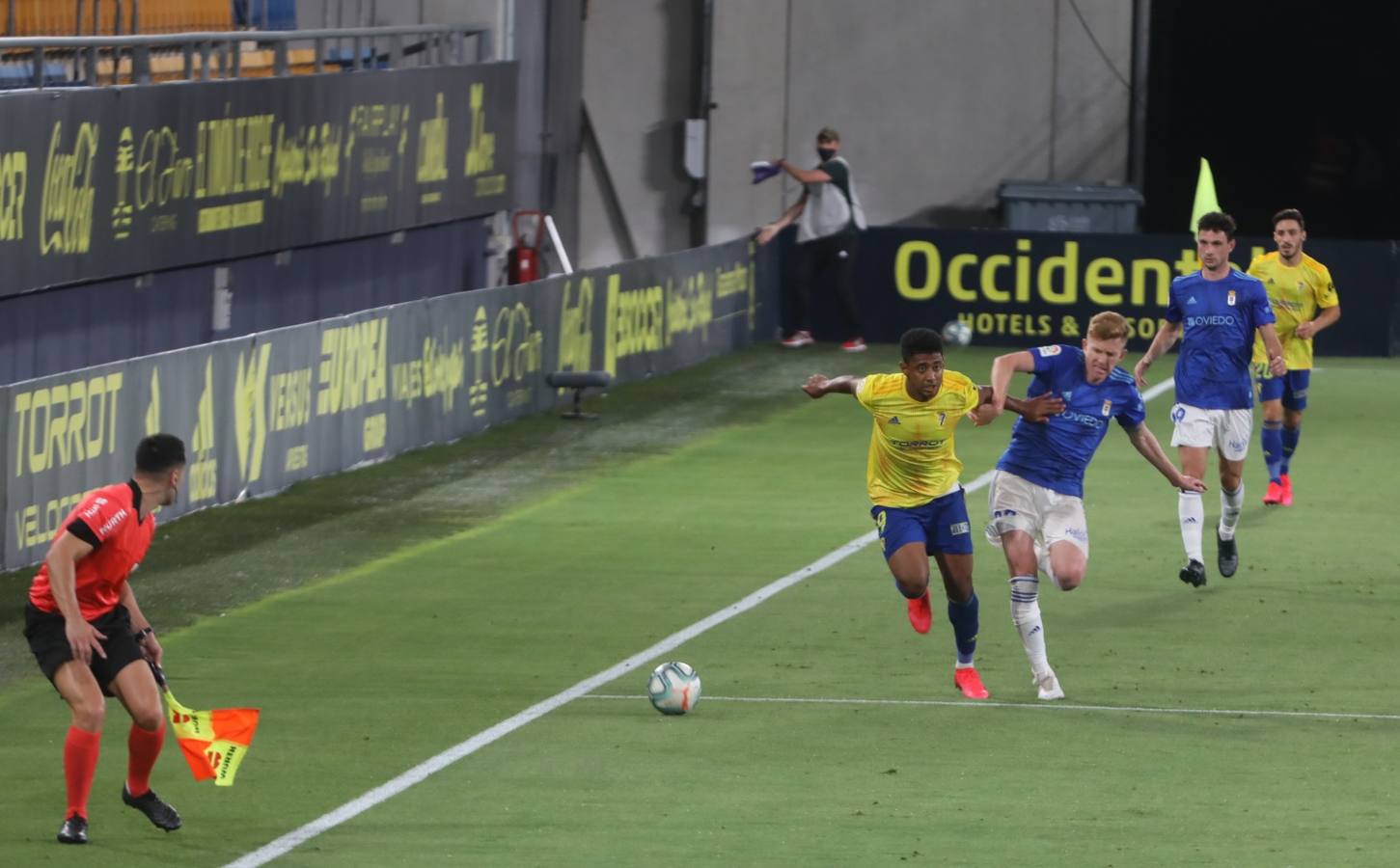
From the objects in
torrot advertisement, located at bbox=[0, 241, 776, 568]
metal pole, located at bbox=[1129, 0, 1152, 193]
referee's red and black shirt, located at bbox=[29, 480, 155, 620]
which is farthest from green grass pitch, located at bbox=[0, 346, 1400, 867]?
metal pole, located at bbox=[1129, 0, 1152, 193]

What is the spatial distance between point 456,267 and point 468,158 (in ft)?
4.50

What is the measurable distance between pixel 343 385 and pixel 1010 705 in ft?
29.8

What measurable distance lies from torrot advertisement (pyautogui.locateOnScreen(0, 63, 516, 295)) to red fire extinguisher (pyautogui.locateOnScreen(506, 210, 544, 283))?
1.89ft

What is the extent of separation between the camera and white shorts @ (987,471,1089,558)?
12.9 meters

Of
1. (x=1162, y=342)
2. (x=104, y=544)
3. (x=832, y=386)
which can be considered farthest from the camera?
(x=1162, y=342)

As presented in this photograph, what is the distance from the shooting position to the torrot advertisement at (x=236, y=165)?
19469 millimetres

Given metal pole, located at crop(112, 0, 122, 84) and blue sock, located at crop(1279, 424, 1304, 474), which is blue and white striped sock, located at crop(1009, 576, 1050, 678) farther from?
metal pole, located at crop(112, 0, 122, 84)

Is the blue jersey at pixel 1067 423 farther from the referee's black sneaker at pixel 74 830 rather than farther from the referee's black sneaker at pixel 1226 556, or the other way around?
the referee's black sneaker at pixel 74 830

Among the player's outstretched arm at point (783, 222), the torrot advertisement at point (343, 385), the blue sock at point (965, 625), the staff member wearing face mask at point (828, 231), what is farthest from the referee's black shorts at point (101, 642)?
the player's outstretched arm at point (783, 222)

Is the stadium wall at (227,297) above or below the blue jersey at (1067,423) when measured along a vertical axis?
below

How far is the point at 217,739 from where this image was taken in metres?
9.74

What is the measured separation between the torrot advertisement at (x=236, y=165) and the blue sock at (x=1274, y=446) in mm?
9355

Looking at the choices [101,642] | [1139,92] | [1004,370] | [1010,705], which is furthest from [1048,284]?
[101,642]

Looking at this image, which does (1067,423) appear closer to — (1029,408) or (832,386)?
(1029,408)
